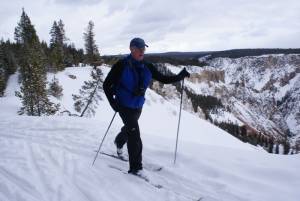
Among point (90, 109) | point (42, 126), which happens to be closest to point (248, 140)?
point (90, 109)

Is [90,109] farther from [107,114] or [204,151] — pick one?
[204,151]

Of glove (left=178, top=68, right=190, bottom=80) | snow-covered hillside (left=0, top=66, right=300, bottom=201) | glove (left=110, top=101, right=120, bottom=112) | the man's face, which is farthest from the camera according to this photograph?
glove (left=178, top=68, right=190, bottom=80)

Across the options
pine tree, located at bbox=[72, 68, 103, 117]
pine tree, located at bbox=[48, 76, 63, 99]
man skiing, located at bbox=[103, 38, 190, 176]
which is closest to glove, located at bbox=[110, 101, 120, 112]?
man skiing, located at bbox=[103, 38, 190, 176]

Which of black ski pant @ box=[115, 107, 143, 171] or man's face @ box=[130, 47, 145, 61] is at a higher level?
man's face @ box=[130, 47, 145, 61]

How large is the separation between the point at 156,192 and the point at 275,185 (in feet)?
6.58

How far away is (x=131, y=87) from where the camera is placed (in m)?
6.35

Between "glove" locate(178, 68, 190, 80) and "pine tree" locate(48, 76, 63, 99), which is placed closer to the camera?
"glove" locate(178, 68, 190, 80)

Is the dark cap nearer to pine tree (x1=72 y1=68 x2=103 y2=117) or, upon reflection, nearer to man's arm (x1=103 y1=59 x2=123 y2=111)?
man's arm (x1=103 y1=59 x2=123 y2=111)

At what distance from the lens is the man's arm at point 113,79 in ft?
20.7

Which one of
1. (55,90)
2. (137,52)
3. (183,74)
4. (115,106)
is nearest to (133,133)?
(115,106)

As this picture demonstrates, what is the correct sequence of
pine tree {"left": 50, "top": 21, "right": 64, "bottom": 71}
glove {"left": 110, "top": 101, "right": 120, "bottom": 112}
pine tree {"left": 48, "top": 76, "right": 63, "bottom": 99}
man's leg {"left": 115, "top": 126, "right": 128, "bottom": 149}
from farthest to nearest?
1. pine tree {"left": 50, "top": 21, "right": 64, "bottom": 71}
2. pine tree {"left": 48, "top": 76, "right": 63, "bottom": 99}
3. man's leg {"left": 115, "top": 126, "right": 128, "bottom": 149}
4. glove {"left": 110, "top": 101, "right": 120, "bottom": 112}

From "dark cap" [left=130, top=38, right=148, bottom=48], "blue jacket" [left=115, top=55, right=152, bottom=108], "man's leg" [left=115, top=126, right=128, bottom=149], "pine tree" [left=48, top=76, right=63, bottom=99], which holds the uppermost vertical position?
"dark cap" [left=130, top=38, right=148, bottom=48]

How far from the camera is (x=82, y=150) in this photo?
8.51 meters

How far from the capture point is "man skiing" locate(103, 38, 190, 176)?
630 cm
